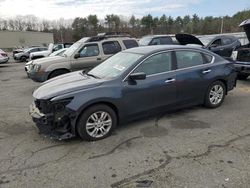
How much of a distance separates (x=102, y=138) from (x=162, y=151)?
1.14m

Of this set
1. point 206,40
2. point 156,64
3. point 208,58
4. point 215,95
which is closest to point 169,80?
point 156,64

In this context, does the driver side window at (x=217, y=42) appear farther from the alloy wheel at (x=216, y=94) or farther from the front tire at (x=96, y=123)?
the front tire at (x=96, y=123)

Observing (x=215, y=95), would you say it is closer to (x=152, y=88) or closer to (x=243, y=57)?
(x=152, y=88)

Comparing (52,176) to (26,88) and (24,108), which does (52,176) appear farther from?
(26,88)

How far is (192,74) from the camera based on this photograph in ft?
18.9

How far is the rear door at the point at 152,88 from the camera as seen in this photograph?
16.5 ft

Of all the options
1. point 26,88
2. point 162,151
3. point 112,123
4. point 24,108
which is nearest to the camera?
point 162,151

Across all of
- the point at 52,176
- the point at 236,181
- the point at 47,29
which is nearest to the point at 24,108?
the point at 52,176

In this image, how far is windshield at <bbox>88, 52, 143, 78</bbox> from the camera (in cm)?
523

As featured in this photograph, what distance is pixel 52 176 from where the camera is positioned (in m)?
3.63

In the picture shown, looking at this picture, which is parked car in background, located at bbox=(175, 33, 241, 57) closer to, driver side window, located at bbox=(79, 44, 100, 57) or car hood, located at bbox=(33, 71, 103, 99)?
driver side window, located at bbox=(79, 44, 100, 57)

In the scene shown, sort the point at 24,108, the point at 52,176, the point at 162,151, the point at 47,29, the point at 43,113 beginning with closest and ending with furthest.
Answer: the point at 52,176
the point at 162,151
the point at 43,113
the point at 24,108
the point at 47,29

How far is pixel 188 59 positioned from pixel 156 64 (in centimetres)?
86

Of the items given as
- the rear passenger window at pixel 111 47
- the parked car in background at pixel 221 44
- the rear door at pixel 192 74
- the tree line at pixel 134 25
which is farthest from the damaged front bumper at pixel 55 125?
the tree line at pixel 134 25
